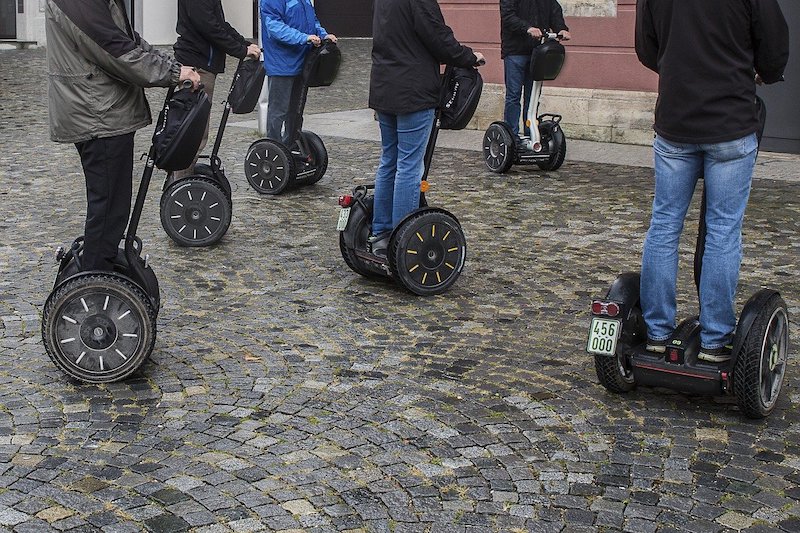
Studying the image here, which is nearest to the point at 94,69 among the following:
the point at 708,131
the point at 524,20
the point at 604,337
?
the point at 604,337

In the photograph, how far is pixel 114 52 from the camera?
5391mm

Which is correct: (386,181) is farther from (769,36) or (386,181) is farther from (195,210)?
(769,36)

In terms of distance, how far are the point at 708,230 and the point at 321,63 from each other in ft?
18.1

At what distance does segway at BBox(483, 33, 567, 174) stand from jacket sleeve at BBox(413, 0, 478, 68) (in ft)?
13.8

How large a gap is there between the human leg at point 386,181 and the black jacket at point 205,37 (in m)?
2.15

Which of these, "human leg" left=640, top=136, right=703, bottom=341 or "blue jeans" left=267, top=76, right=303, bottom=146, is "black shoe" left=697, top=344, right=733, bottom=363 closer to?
"human leg" left=640, top=136, right=703, bottom=341

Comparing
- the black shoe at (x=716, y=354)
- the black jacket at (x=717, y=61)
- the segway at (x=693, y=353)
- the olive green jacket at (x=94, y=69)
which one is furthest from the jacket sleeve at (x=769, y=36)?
the olive green jacket at (x=94, y=69)

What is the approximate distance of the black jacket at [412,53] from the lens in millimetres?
6973

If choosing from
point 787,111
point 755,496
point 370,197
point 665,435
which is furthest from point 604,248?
point 787,111

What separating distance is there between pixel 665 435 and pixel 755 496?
0.62 metres

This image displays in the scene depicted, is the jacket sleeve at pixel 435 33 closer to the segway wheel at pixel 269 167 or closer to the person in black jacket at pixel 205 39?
the person in black jacket at pixel 205 39

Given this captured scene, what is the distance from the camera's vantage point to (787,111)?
12.7m

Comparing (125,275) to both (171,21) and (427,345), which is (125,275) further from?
(171,21)

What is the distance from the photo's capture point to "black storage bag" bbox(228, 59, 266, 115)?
900 cm
